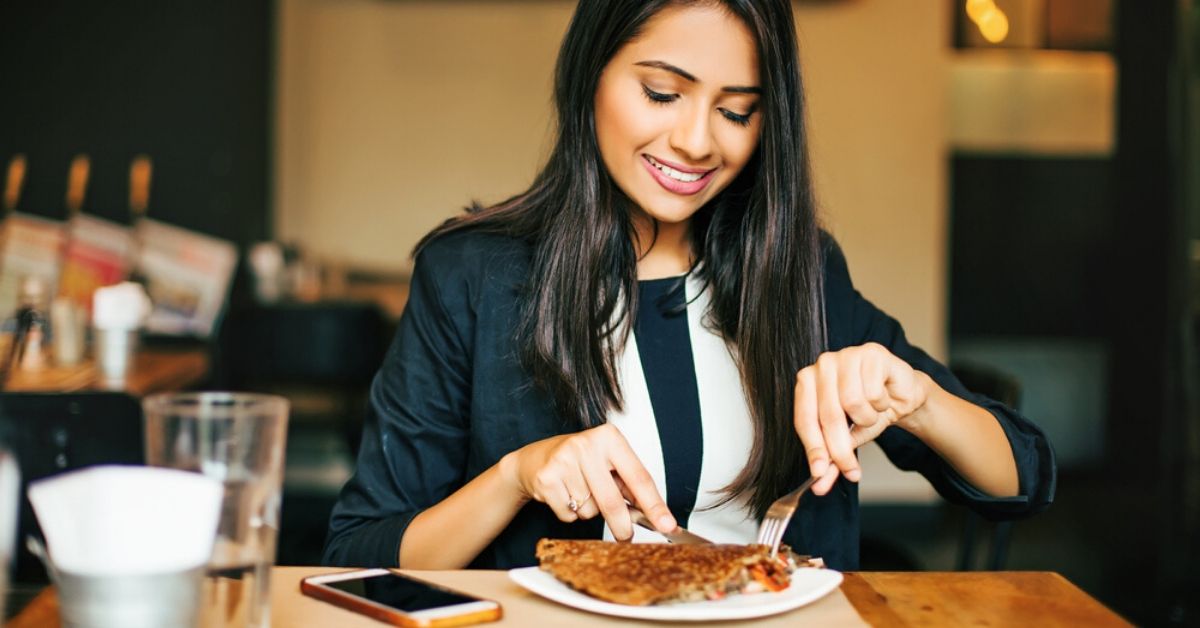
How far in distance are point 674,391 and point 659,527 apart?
1.37ft

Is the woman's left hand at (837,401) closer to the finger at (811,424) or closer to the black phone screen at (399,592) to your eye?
the finger at (811,424)

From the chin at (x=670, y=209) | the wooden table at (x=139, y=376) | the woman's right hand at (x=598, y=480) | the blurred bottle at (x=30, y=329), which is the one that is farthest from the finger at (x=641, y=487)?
the blurred bottle at (x=30, y=329)

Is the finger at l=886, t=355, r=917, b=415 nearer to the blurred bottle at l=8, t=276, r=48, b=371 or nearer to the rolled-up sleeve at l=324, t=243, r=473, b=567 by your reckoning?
the rolled-up sleeve at l=324, t=243, r=473, b=567

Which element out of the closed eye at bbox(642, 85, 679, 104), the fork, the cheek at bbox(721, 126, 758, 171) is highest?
the closed eye at bbox(642, 85, 679, 104)

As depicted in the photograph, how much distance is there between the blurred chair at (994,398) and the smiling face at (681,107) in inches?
29.0

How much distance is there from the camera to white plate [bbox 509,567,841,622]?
95 centimetres

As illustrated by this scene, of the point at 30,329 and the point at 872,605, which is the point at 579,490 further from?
the point at 30,329

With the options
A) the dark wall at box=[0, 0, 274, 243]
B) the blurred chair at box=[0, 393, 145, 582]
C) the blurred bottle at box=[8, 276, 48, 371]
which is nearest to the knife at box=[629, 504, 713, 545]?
the blurred chair at box=[0, 393, 145, 582]

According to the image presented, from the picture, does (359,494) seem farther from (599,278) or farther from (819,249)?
(819,249)

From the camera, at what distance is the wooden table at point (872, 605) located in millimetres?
958

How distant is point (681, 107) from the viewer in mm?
1428

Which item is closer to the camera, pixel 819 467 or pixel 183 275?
pixel 819 467

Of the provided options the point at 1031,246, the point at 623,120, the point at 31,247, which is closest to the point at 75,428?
the point at 623,120

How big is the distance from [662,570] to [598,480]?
0.18 meters
